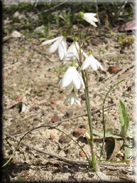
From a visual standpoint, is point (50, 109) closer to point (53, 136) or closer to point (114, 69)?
point (53, 136)

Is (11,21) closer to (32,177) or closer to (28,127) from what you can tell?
(28,127)

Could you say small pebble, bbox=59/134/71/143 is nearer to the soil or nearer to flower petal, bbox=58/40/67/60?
the soil

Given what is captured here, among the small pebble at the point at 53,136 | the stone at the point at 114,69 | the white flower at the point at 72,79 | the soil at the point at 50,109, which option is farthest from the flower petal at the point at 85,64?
the stone at the point at 114,69

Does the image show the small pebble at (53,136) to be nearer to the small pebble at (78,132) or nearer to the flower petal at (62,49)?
the small pebble at (78,132)

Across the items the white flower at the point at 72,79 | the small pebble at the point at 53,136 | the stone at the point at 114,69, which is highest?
the stone at the point at 114,69

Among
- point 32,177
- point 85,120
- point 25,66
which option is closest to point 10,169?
point 32,177

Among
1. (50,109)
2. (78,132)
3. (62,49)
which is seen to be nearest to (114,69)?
(50,109)

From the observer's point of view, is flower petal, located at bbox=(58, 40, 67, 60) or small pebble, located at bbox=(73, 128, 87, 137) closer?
flower petal, located at bbox=(58, 40, 67, 60)

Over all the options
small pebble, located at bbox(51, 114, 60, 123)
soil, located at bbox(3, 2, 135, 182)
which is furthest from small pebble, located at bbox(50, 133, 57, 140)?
small pebble, located at bbox(51, 114, 60, 123)
